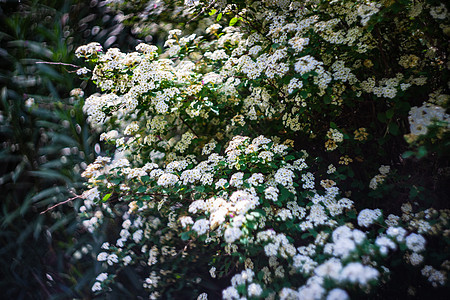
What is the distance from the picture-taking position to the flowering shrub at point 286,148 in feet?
3.61

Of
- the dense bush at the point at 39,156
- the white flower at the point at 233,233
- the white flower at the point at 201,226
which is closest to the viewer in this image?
the white flower at the point at 233,233

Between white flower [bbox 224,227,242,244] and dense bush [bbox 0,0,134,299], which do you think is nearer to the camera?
white flower [bbox 224,227,242,244]

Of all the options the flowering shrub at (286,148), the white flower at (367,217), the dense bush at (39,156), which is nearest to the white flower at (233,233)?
the flowering shrub at (286,148)

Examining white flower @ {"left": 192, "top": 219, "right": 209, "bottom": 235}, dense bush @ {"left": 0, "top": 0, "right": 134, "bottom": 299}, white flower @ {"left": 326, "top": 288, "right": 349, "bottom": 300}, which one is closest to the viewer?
white flower @ {"left": 326, "top": 288, "right": 349, "bottom": 300}

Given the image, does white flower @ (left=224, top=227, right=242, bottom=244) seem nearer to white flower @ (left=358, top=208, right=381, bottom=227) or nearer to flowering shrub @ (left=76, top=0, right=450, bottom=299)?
flowering shrub @ (left=76, top=0, right=450, bottom=299)

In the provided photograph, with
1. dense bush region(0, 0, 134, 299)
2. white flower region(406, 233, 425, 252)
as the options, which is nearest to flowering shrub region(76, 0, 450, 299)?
white flower region(406, 233, 425, 252)

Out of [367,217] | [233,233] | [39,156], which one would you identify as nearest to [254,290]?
[233,233]

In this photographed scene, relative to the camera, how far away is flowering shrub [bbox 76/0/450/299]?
1102mm

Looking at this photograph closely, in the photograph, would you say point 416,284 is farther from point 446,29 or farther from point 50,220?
point 50,220

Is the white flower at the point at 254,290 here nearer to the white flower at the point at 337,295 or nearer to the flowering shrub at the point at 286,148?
the flowering shrub at the point at 286,148

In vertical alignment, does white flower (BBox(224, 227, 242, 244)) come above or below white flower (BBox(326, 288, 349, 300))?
below

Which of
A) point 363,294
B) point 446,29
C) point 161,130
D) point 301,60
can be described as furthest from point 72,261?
point 446,29

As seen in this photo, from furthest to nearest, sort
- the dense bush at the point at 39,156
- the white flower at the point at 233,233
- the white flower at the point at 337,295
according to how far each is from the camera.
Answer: the dense bush at the point at 39,156 → the white flower at the point at 233,233 → the white flower at the point at 337,295

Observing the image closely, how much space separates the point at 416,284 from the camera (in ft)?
4.29
